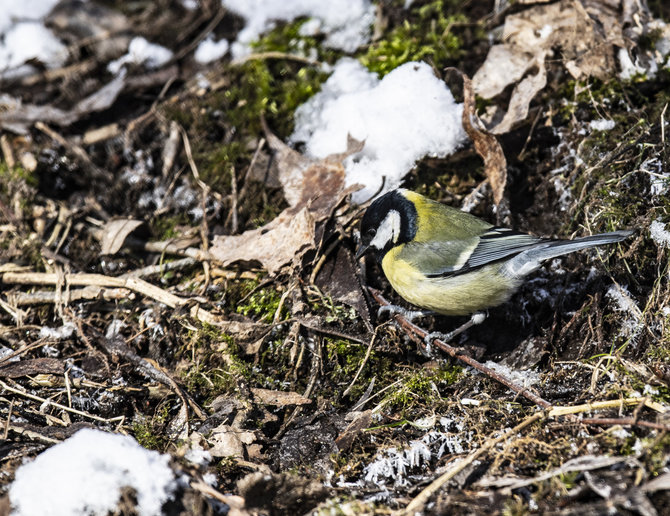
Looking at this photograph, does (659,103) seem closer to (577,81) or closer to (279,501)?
(577,81)

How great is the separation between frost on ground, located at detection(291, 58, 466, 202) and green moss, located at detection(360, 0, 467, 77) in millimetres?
154

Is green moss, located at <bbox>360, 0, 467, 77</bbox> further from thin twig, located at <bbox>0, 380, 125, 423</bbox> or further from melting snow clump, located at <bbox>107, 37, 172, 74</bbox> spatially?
thin twig, located at <bbox>0, 380, 125, 423</bbox>

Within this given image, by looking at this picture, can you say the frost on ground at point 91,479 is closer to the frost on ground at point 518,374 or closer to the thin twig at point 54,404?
the thin twig at point 54,404

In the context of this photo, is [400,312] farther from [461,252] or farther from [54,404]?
[54,404]

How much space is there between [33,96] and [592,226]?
4610mm

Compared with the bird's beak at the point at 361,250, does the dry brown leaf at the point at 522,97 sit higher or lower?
higher

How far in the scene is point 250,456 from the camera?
278 cm

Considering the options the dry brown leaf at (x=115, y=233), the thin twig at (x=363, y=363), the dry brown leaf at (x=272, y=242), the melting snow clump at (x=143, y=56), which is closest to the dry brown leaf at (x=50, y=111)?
the melting snow clump at (x=143, y=56)

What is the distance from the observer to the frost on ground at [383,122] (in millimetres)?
3939

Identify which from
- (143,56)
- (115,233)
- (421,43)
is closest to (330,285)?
(115,233)

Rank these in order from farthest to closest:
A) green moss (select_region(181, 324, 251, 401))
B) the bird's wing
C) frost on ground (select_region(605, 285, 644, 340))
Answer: the bird's wing → green moss (select_region(181, 324, 251, 401)) → frost on ground (select_region(605, 285, 644, 340))

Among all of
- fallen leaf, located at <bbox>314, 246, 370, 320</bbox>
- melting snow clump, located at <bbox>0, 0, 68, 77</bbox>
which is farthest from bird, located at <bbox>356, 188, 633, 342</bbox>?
melting snow clump, located at <bbox>0, 0, 68, 77</bbox>

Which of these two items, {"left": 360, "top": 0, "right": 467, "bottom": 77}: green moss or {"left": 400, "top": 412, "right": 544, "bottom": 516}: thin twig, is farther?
{"left": 360, "top": 0, "right": 467, "bottom": 77}: green moss

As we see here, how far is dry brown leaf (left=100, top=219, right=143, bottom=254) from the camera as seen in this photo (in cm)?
393
